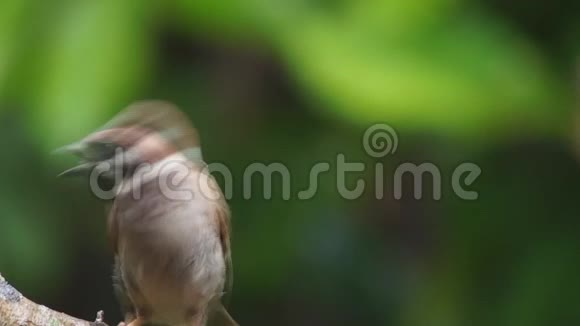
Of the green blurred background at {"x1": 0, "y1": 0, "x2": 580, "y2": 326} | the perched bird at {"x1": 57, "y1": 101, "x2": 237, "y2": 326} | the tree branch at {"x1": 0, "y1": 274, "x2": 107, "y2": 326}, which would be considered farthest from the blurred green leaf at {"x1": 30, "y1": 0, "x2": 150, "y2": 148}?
the tree branch at {"x1": 0, "y1": 274, "x2": 107, "y2": 326}

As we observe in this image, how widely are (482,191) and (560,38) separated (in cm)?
70

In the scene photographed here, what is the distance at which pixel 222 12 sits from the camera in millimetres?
4844

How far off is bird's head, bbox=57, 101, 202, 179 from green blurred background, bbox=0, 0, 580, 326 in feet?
1.26

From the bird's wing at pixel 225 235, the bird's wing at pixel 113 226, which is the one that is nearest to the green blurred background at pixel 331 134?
the bird's wing at pixel 113 226

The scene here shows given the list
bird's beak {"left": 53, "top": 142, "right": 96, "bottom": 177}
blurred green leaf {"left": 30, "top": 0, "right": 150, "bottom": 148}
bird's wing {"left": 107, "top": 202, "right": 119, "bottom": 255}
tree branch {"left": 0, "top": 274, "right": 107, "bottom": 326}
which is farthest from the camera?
blurred green leaf {"left": 30, "top": 0, "right": 150, "bottom": 148}

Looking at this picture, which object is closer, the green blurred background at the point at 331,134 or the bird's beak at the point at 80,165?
the bird's beak at the point at 80,165

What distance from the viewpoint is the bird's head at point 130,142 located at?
3.95 m

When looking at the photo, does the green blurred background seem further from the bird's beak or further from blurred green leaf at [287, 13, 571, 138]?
the bird's beak

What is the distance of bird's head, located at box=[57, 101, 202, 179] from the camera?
3945 millimetres

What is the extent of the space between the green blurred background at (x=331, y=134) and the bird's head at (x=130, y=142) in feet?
1.26

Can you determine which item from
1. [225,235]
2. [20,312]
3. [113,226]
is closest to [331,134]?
[225,235]

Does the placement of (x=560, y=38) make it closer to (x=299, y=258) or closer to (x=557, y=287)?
(x=557, y=287)

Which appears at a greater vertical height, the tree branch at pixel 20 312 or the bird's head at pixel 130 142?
the bird's head at pixel 130 142

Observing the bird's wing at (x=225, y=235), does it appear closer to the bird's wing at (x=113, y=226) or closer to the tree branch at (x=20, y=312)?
the bird's wing at (x=113, y=226)
